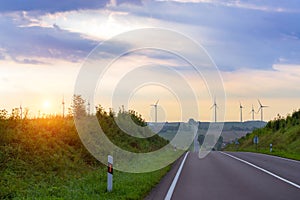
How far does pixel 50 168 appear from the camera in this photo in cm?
1802

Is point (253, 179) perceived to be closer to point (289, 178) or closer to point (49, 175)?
point (289, 178)

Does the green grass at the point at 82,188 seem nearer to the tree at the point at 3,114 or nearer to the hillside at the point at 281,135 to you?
the tree at the point at 3,114

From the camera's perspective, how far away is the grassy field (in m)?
13.7

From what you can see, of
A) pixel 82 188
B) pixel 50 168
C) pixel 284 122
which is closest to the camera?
pixel 82 188

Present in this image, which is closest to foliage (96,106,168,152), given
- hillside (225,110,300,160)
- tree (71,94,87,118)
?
tree (71,94,87,118)

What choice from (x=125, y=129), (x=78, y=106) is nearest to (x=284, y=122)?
(x=125, y=129)

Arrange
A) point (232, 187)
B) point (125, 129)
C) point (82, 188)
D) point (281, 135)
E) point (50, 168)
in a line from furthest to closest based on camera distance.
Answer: point (281, 135) → point (125, 129) → point (50, 168) → point (232, 187) → point (82, 188)

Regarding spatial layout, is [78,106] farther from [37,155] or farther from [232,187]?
[232,187]

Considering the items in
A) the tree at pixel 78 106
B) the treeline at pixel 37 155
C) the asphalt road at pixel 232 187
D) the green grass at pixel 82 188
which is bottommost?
the asphalt road at pixel 232 187

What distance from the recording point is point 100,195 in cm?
1365

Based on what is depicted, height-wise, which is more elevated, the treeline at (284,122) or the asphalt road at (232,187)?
the treeline at (284,122)

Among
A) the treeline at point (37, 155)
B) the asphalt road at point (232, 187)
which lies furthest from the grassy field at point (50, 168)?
the asphalt road at point (232, 187)

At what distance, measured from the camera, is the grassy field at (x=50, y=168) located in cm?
1373

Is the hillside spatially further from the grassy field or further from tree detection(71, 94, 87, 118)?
the grassy field
